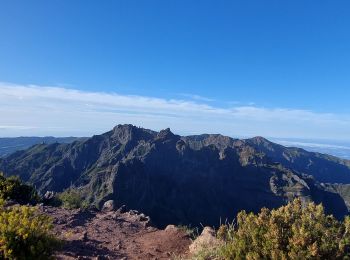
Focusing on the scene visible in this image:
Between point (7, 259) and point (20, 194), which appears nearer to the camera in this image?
point (7, 259)

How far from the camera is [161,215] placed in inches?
5330

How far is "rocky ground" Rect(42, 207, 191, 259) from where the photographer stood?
12.2 m

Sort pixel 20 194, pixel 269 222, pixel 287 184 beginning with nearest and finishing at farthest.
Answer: pixel 269 222
pixel 20 194
pixel 287 184

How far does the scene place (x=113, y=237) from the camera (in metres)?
14.8

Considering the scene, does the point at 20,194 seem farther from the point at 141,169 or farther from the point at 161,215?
the point at 141,169

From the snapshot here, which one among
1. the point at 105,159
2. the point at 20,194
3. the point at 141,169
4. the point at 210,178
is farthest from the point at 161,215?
the point at 20,194

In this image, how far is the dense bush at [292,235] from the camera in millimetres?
7750

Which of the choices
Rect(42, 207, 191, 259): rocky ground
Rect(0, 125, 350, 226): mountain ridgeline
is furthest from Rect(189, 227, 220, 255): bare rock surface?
Rect(0, 125, 350, 226): mountain ridgeline

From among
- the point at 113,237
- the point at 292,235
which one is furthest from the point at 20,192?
the point at 292,235

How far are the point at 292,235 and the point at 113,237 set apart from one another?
815 centimetres

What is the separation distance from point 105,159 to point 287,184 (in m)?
83.6

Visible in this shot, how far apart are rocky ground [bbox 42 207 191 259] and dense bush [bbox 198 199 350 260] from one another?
3115 mm

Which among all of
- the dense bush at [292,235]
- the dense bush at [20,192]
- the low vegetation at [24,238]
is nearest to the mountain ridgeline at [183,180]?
the dense bush at [20,192]

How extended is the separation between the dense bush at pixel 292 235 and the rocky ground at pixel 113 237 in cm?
311
